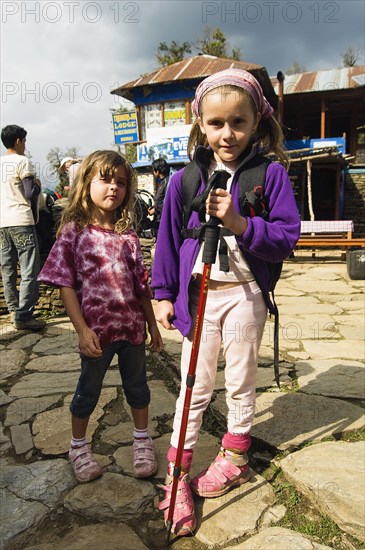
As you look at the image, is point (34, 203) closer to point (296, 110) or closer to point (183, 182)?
point (183, 182)

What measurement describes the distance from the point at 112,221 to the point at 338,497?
154 centimetres

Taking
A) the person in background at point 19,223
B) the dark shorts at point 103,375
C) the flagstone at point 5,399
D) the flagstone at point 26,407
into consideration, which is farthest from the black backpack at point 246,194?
the person in background at point 19,223

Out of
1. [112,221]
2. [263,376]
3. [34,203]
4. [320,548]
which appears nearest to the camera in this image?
[320,548]

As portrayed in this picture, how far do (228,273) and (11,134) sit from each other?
3.32m

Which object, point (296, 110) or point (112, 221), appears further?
point (296, 110)

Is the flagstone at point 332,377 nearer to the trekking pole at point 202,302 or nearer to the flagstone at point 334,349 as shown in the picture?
the flagstone at point 334,349

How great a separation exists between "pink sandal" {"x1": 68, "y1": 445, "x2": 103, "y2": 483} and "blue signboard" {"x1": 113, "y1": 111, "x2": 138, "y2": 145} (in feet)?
55.7

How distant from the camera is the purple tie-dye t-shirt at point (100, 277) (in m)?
1.86

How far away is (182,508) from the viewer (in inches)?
64.4

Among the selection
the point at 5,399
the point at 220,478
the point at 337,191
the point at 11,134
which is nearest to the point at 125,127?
the point at 337,191

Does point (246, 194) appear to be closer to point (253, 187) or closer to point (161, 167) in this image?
point (253, 187)

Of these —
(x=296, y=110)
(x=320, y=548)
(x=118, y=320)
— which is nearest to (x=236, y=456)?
(x=320, y=548)

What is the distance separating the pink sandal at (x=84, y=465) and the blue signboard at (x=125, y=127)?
17.0 m

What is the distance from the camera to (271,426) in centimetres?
231
